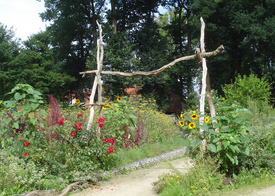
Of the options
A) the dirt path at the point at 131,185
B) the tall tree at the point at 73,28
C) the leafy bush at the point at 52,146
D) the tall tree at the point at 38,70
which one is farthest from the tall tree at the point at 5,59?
the dirt path at the point at 131,185

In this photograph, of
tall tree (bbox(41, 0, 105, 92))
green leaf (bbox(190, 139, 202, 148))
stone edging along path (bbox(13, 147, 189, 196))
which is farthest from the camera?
tall tree (bbox(41, 0, 105, 92))

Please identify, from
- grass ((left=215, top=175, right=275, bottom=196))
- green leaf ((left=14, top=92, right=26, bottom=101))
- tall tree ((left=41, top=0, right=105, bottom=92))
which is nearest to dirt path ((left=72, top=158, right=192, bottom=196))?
grass ((left=215, top=175, right=275, bottom=196))

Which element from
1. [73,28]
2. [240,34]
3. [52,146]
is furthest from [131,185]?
[240,34]

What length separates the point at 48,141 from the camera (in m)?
4.61

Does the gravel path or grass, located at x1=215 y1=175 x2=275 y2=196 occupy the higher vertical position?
grass, located at x1=215 y1=175 x2=275 y2=196

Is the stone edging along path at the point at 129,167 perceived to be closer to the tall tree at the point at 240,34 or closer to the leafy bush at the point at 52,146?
the leafy bush at the point at 52,146

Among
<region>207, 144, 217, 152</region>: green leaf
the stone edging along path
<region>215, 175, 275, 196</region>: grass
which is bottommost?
the stone edging along path

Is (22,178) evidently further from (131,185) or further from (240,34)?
(240,34)

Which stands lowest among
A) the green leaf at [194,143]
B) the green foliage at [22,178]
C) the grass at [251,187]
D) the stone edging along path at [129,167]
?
the stone edging along path at [129,167]

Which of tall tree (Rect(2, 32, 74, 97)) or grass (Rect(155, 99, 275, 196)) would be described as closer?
grass (Rect(155, 99, 275, 196))

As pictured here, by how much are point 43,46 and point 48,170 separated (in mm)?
18758

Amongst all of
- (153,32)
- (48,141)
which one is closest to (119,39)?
(153,32)

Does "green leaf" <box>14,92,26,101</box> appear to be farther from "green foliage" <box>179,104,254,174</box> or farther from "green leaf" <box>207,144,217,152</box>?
"green leaf" <box>207,144,217,152</box>

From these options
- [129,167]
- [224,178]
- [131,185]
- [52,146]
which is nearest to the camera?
[224,178]
